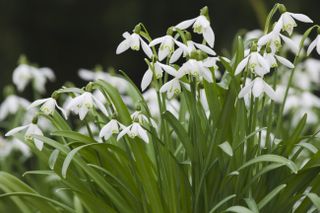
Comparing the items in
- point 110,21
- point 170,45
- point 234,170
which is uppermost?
point 170,45

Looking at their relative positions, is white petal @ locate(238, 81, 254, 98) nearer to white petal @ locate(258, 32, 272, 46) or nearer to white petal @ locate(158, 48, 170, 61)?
white petal @ locate(258, 32, 272, 46)

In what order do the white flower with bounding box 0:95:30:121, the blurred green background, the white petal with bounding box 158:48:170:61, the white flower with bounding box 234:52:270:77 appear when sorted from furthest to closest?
the blurred green background
the white flower with bounding box 0:95:30:121
the white petal with bounding box 158:48:170:61
the white flower with bounding box 234:52:270:77

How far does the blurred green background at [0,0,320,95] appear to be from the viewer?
301 inches

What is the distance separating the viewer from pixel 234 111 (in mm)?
2270

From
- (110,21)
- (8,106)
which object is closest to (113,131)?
(8,106)

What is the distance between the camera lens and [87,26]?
791 cm

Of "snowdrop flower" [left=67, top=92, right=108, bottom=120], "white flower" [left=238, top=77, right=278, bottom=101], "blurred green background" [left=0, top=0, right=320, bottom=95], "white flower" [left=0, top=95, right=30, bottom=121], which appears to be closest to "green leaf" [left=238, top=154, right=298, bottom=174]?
"white flower" [left=238, top=77, right=278, bottom=101]

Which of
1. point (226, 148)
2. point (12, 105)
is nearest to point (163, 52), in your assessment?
point (226, 148)

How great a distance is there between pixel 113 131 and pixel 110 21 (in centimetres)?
578

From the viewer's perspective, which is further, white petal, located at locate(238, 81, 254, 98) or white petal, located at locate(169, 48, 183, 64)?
white petal, located at locate(169, 48, 183, 64)

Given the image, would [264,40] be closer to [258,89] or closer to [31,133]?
[258,89]

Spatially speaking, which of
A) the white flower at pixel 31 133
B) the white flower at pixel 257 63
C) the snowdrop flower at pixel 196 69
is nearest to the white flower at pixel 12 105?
the white flower at pixel 31 133

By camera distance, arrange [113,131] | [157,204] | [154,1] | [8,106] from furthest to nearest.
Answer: [154,1]
[8,106]
[157,204]
[113,131]

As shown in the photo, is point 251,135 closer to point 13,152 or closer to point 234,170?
point 234,170
